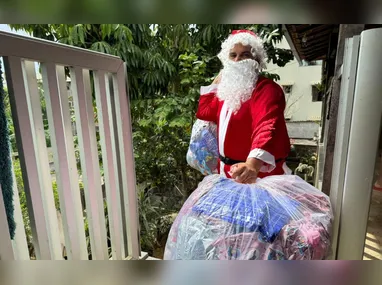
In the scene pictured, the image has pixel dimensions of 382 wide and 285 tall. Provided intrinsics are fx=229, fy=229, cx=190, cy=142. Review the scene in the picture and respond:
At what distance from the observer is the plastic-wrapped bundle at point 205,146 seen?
1032 millimetres

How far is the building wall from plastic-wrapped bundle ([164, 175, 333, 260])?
1.26 meters

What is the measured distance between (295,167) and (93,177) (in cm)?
189

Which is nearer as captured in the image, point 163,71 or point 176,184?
point 163,71

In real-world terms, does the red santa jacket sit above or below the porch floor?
above

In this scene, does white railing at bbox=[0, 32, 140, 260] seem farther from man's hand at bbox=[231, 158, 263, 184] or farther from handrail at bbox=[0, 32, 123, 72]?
man's hand at bbox=[231, 158, 263, 184]

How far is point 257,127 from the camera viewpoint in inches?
32.3

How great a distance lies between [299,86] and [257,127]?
149 centimetres

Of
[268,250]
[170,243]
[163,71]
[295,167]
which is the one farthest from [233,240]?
[295,167]

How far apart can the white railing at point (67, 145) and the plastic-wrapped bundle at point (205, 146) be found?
30 cm

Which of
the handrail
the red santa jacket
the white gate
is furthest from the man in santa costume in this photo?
the handrail

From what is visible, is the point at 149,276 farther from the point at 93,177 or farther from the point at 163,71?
the point at 163,71

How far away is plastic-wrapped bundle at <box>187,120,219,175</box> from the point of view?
1.03m

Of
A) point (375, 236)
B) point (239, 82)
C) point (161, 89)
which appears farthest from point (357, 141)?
point (161, 89)

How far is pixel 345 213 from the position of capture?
27.5 inches
